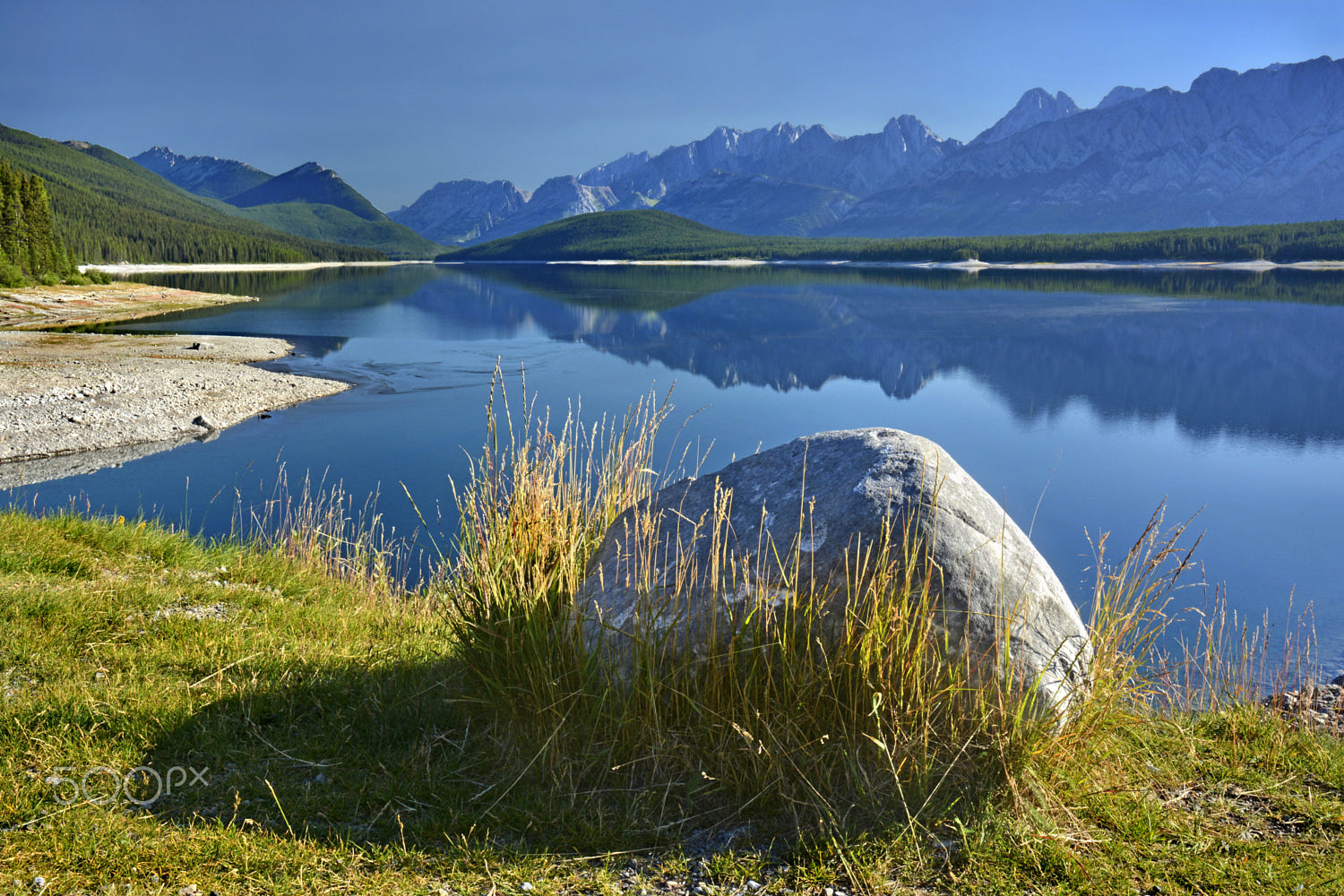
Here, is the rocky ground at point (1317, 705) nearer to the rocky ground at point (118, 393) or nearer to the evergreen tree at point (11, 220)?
the rocky ground at point (118, 393)

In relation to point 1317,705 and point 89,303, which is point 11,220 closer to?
point 89,303

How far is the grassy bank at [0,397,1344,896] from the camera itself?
2875 millimetres

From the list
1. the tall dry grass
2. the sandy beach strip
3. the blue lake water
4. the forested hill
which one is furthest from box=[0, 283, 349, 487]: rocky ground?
the forested hill

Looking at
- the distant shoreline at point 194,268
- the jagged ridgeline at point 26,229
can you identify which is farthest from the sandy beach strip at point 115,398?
the distant shoreline at point 194,268

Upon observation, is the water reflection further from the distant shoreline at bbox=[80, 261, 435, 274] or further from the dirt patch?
the distant shoreline at bbox=[80, 261, 435, 274]

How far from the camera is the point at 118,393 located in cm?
1848

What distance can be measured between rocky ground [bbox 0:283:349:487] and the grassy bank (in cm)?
1233

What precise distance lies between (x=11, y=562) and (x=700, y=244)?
184525mm

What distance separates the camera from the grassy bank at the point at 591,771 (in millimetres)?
2875

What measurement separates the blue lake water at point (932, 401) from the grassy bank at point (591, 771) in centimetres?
162

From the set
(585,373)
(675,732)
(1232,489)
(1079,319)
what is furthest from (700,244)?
(675,732)

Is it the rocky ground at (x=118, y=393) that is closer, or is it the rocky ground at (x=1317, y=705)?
the rocky ground at (x=1317, y=705)

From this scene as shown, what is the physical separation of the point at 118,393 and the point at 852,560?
19.9 meters

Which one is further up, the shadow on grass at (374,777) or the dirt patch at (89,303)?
the dirt patch at (89,303)
